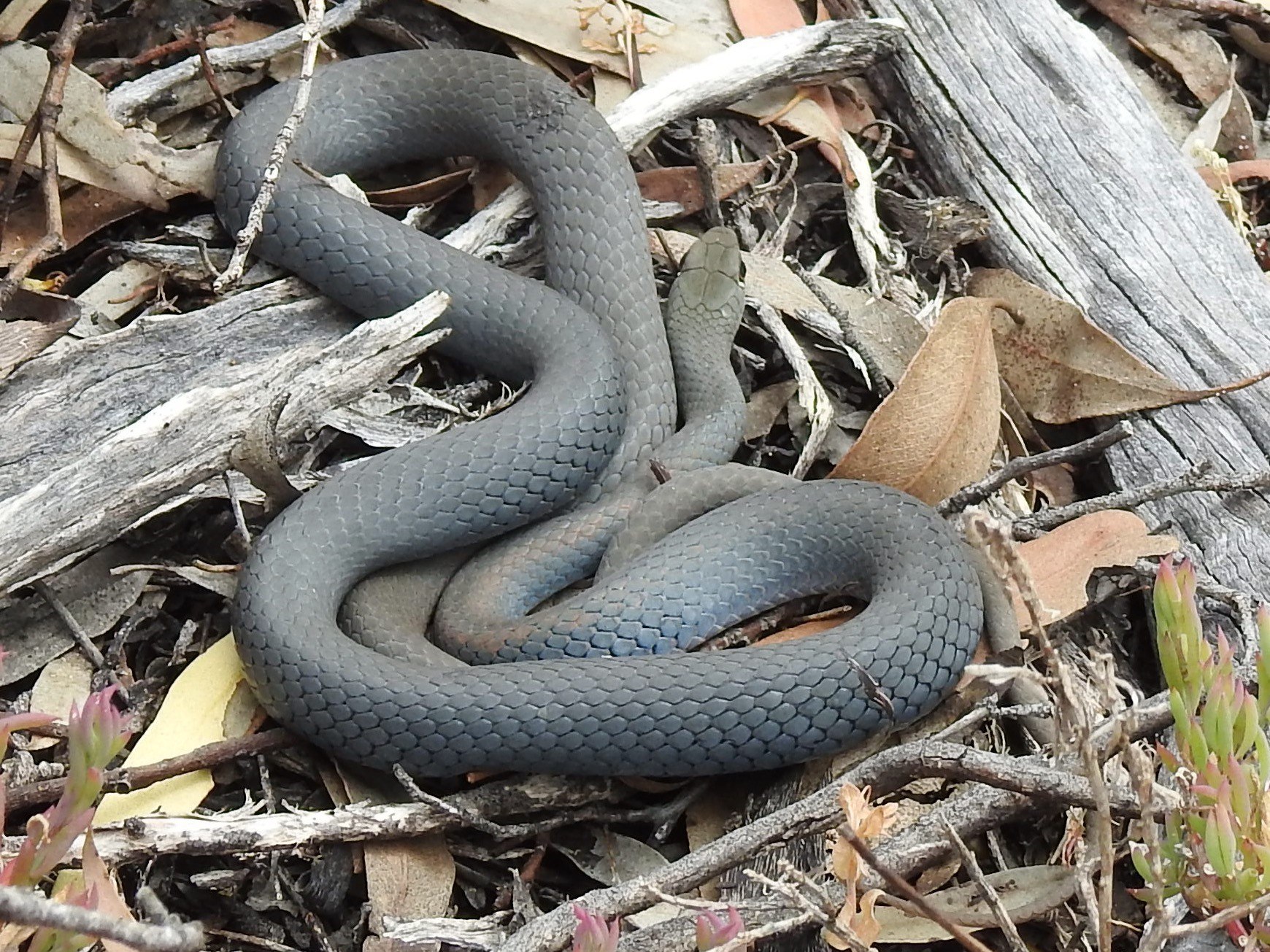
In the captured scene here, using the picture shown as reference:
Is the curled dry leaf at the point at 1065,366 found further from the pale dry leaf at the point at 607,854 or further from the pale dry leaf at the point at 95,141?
the pale dry leaf at the point at 95,141

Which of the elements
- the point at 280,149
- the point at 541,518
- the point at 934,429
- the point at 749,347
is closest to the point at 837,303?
the point at 749,347

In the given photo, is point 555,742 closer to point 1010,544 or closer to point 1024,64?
point 1010,544

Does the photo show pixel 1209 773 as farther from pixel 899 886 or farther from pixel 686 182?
pixel 686 182

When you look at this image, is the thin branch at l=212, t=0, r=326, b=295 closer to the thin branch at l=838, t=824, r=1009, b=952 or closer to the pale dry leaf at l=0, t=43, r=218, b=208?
the pale dry leaf at l=0, t=43, r=218, b=208

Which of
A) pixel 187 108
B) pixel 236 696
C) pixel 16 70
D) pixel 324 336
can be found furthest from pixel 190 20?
pixel 236 696

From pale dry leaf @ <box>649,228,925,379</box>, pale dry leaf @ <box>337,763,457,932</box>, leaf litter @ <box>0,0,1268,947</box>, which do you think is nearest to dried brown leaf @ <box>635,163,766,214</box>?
leaf litter @ <box>0,0,1268,947</box>

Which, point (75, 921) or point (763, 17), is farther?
point (763, 17)
